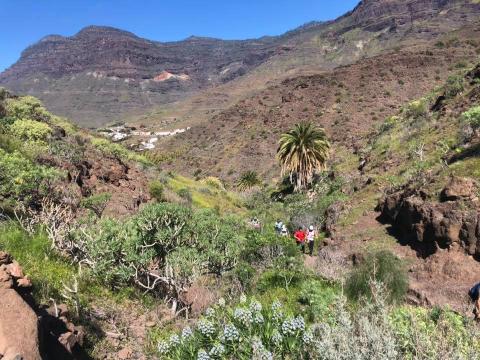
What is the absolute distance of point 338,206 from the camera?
823 inches

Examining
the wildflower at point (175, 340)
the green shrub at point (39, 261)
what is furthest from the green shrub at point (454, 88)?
the wildflower at point (175, 340)

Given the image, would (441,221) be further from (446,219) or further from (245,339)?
(245,339)

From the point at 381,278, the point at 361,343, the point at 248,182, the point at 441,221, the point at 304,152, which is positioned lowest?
the point at 248,182

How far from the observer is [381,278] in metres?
9.32

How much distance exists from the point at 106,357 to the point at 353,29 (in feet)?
589

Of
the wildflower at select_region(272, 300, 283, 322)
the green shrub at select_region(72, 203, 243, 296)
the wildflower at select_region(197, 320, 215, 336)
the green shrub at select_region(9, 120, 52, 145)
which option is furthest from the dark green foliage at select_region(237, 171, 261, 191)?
the wildflower at select_region(197, 320, 215, 336)

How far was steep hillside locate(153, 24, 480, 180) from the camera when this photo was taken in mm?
55969

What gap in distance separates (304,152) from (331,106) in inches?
1130

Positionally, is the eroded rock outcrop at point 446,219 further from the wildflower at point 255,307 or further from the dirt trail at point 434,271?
the wildflower at point 255,307

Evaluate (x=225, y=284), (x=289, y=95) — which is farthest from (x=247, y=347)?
(x=289, y=95)

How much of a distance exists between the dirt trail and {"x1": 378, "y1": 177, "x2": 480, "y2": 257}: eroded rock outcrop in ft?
1.08

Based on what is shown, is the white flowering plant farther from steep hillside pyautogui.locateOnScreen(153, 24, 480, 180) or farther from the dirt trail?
steep hillside pyautogui.locateOnScreen(153, 24, 480, 180)

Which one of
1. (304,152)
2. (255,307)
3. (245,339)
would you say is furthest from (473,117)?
(245,339)

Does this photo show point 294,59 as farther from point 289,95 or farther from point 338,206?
point 338,206
